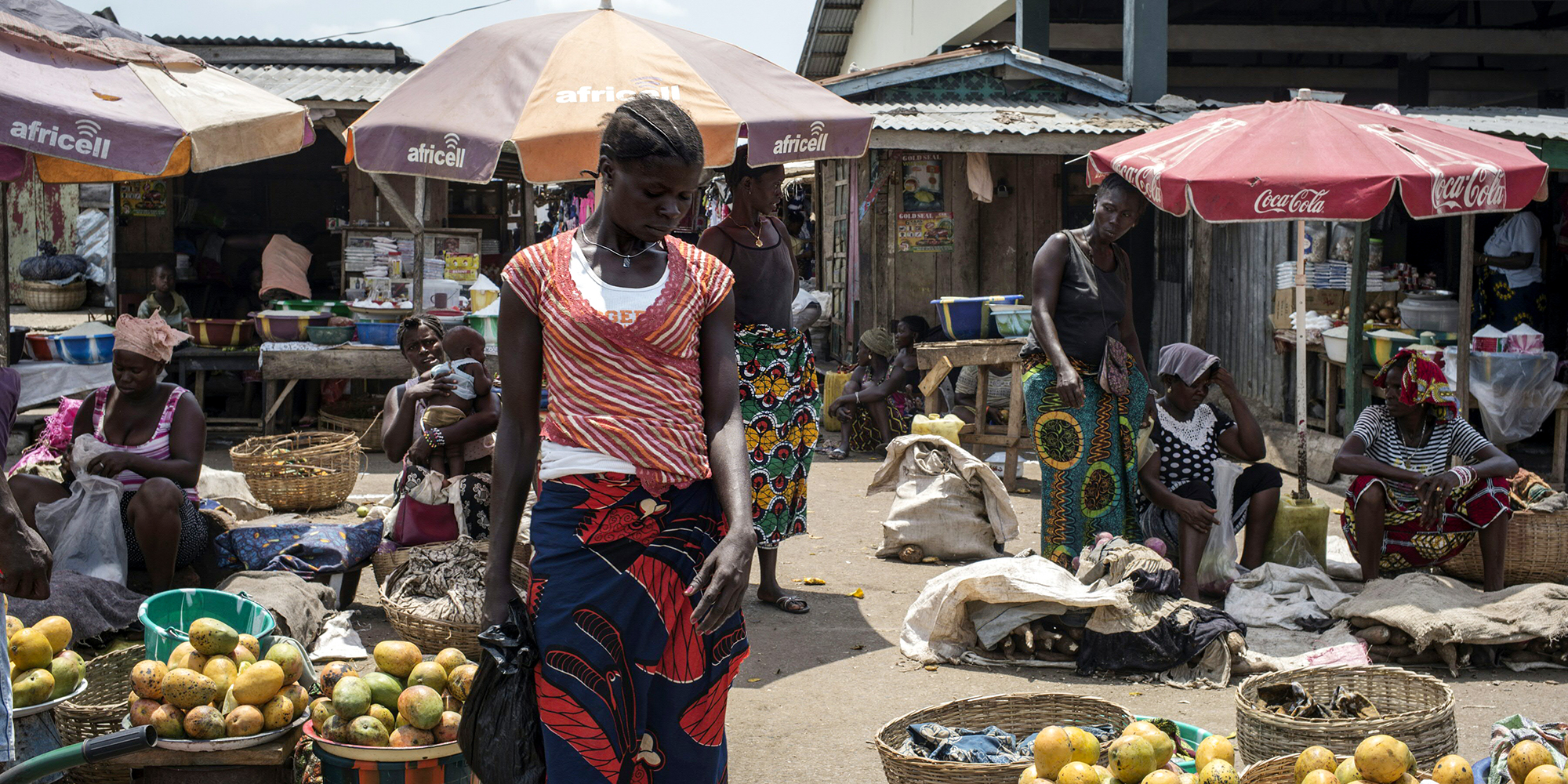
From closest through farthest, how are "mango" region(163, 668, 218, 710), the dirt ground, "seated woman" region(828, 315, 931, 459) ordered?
"mango" region(163, 668, 218, 710)
the dirt ground
"seated woman" region(828, 315, 931, 459)

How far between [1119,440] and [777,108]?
6.91 ft

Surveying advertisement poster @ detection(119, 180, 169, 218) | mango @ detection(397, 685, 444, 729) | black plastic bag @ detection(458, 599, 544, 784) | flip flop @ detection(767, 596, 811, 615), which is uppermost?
advertisement poster @ detection(119, 180, 169, 218)

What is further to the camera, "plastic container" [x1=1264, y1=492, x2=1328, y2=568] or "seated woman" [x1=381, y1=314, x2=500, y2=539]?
"plastic container" [x1=1264, y1=492, x2=1328, y2=568]

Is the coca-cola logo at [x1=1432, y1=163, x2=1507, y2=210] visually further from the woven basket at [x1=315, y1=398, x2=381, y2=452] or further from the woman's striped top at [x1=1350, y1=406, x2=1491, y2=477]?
the woven basket at [x1=315, y1=398, x2=381, y2=452]

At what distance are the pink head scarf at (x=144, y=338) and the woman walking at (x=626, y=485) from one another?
325cm

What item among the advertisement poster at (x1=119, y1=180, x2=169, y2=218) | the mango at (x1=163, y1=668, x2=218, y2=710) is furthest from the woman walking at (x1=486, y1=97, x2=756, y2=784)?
the advertisement poster at (x1=119, y1=180, x2=169, y2=218)

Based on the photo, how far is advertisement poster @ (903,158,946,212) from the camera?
1195 centimetres

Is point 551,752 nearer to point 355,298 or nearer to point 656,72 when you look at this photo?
point 656,72

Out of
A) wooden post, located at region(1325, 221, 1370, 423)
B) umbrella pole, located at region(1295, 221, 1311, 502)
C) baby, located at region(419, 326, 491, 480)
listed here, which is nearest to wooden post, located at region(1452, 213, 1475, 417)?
wooden post, located at region(1325, 221, 1370, 423)

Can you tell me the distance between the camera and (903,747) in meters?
3.50

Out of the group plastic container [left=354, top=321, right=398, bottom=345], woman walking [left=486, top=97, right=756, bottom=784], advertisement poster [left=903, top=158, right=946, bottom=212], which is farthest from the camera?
advertisement poster [left=903, top=158, right=946, bottom=212]

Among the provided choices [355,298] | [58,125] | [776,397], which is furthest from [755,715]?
[355,298]

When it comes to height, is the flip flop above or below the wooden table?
below

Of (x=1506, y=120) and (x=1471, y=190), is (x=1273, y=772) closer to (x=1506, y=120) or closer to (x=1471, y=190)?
(x=1471, y=190)
